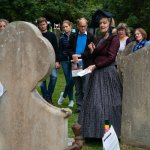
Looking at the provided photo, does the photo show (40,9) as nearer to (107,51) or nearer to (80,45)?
(80,45)

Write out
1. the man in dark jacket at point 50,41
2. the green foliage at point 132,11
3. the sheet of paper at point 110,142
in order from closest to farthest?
1. the sheet of paper at point 110,142
2. the man in dark jacket at point 50,41
3. the green foliage at point 132,11

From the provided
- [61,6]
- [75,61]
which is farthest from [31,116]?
[61,6]

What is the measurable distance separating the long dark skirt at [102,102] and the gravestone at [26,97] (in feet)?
6.78

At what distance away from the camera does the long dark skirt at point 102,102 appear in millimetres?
6258

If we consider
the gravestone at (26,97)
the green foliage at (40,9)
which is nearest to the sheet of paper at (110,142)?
the gravestone at (26,97)

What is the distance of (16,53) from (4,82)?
0.31 m

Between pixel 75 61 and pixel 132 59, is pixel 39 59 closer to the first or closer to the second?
pixel 132 59

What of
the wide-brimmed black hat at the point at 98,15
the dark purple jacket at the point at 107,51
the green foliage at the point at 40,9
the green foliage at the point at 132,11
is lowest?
the green foliage at the point at 132,11

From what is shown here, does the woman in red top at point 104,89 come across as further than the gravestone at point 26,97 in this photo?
Yes

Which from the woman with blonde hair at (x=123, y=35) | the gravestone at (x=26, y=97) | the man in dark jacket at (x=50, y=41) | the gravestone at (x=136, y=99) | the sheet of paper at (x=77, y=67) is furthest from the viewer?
the woman with blonde hair at (x=123, y=35)

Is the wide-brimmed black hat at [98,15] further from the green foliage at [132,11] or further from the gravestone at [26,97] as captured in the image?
the green foliage at [132,11]

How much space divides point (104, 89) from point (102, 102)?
18 centimetres

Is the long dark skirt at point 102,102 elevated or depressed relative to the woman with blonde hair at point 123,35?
depressed

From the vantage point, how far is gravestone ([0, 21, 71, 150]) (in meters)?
4.14
